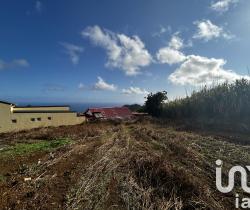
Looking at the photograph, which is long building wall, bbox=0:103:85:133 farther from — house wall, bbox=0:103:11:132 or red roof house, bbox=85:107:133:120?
red roof house, bbox=85:107:133:120

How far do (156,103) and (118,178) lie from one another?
19942 mm

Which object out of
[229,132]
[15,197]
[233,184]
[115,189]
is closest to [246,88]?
[229,132]

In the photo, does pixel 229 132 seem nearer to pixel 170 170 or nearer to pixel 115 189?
pixel 170 170

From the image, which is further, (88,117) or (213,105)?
(88,117)

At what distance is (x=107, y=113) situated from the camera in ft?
88.1

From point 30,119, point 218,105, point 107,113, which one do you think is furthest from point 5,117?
point 218,105

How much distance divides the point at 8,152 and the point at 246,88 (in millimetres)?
15592

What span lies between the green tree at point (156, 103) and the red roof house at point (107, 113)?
2207 millimetres

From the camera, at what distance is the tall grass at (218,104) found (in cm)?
1730

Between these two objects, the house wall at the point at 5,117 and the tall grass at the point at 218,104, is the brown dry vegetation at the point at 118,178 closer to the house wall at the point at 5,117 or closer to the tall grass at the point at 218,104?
the tall grass at the point at 218,104

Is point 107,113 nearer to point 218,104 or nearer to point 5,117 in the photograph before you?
point 5,117

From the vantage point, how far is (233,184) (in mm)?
5898

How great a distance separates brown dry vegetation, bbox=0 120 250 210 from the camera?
5.21 m

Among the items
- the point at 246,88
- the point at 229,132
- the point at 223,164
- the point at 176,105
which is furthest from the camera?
the point at 176,105
